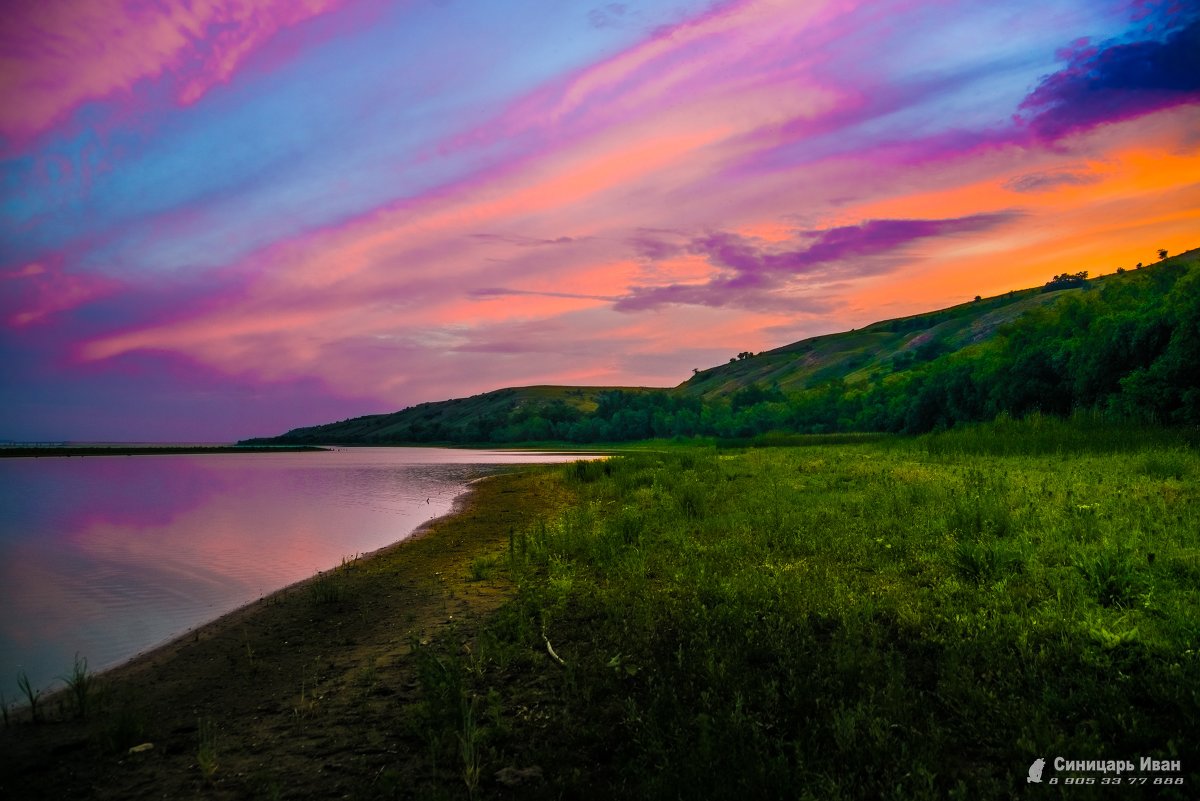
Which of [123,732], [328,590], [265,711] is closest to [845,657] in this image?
[265,711]

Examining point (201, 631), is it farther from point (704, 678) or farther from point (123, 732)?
point (704, 678)

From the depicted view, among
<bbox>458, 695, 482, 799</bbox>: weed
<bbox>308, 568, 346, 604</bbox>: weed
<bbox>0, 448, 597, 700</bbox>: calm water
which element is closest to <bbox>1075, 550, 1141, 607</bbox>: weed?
<bbox>458, 695, 482, 799</bbox>: weed

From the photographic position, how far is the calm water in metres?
12.0

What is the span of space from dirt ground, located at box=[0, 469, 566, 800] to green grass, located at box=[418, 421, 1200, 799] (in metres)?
0.73

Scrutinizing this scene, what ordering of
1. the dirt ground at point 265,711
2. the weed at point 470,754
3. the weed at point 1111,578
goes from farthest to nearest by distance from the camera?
the weed at point 1111,578 < the dirt ground at point 265,711 < the weed at point 470,754

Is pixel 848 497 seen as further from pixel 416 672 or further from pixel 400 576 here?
pixel 416 672

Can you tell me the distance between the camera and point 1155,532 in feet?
37.4

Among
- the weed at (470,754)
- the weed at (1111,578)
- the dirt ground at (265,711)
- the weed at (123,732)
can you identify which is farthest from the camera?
the weed at (1111,578)

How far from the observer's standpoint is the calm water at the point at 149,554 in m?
12.0

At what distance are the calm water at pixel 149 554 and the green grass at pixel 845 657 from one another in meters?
7.49

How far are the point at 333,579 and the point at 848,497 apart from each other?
1475 centimetres

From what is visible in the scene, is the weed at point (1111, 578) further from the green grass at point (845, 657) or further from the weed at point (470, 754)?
the weed at point (470, 754)

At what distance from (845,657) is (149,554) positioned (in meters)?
22.7

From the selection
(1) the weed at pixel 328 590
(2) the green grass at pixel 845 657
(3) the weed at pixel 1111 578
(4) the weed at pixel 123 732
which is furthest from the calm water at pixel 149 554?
(3) the weed at pixel 1111 578
